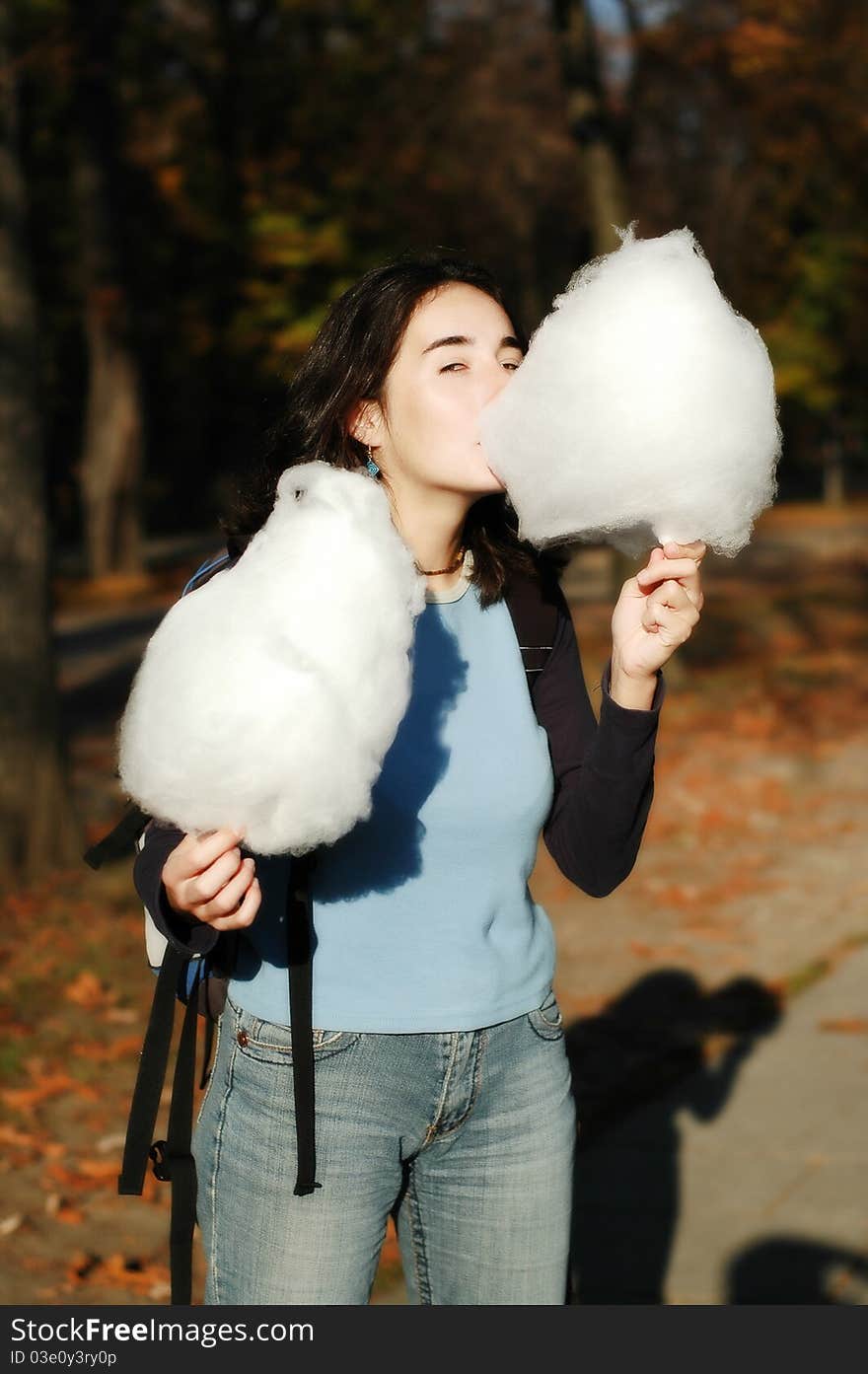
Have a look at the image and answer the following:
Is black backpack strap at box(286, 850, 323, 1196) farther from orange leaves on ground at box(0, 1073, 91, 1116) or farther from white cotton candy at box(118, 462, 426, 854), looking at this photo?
orange leaves on ground at box(0, 1073, 91, 1116)

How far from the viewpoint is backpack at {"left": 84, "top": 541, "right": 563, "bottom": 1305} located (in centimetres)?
203

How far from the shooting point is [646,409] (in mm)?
2139

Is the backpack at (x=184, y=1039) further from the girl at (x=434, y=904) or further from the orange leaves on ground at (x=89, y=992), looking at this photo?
the orange leaves on ground at (x=89, y=992)

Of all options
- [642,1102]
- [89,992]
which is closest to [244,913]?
[642,1102]

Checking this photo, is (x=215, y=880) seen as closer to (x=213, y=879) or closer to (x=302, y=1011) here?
(x=213, y=879)

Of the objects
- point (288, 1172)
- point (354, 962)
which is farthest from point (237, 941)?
point (288, 1172)

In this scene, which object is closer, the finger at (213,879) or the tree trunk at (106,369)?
the finger at (213,879)

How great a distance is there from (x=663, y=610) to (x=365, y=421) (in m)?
0.52

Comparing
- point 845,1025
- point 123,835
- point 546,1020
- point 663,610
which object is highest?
point 663,610

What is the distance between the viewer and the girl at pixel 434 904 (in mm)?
2090

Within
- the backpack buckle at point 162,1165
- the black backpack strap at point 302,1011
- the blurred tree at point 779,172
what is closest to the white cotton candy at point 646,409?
the black backpack strap at point 302,1011

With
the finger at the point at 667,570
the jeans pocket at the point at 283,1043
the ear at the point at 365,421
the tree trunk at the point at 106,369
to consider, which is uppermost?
the ear at the point at 365,421

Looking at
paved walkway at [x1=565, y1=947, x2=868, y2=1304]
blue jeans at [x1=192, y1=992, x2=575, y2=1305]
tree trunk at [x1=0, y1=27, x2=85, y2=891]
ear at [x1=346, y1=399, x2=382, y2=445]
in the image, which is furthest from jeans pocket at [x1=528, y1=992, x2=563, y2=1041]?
tree trunk at [x1=0, y1=27, x2=85, y2=891]
